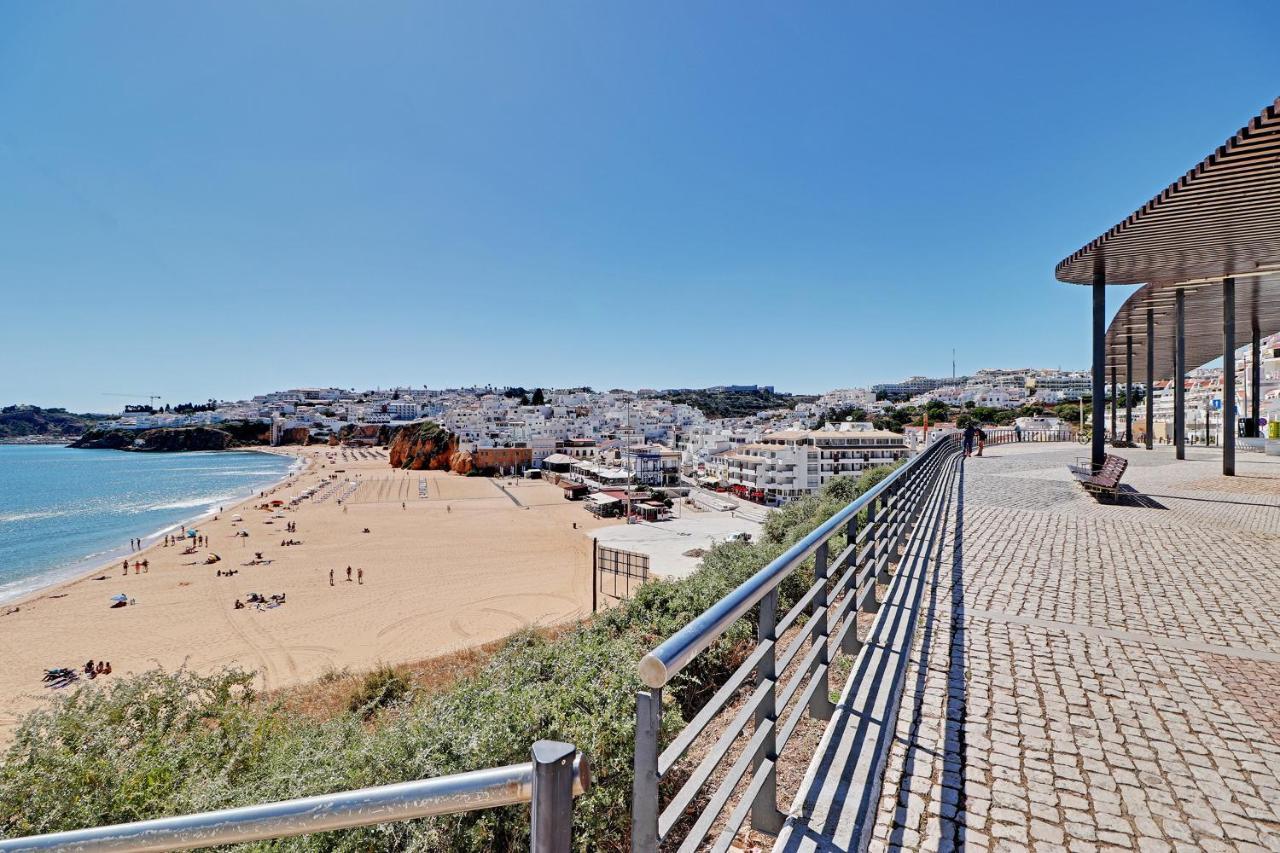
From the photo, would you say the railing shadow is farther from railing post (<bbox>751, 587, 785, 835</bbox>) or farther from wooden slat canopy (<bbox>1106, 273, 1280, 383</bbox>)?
wooden slat canopy (<bbox>1106, 273, 1280, 383</bbox>)

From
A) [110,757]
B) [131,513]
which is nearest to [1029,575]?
[110,757]

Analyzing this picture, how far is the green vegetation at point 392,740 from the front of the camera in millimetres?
3078

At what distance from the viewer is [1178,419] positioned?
56.6ft

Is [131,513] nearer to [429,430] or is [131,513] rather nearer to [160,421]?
[429,430]

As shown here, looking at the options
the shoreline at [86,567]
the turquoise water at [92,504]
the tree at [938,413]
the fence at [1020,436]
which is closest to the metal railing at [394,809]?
the shoreline at [86,567]

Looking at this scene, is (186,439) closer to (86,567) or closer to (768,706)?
(86,567)

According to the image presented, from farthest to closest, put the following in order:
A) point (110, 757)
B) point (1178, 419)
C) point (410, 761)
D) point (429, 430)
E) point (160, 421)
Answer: point (160, 421) < point (429, 430) < point (1178, 419) < point (110, 757) < point (410, 761)

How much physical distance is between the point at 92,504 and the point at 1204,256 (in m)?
69.0

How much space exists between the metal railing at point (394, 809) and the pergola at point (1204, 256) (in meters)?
9.44

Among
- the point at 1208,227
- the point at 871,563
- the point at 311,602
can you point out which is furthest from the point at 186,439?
the point at 1208,227

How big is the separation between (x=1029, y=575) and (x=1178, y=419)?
56.0 ft

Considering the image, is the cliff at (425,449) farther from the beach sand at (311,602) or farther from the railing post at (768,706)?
the railing post at (768,706)

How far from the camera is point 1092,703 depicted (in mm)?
3201

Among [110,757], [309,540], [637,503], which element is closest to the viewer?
[110,757]
